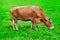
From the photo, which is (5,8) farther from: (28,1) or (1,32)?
(1,32)

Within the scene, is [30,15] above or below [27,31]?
above

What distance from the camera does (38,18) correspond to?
14.1m

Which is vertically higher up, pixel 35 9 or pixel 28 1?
pixel 35 9

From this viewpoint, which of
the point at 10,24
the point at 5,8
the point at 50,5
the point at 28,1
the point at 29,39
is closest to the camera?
the point at 29,39

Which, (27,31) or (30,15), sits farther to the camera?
(30,15)

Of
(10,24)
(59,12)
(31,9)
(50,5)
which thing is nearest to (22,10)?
(31,9)

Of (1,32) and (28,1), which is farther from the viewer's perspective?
(28,1)

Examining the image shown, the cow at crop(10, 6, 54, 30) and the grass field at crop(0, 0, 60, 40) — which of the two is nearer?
the grass field at crop(0, 0, 60, 40)

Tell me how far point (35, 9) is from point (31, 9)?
199 millimetres

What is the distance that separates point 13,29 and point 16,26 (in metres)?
0.23

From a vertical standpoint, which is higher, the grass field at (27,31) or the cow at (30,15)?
the cow at (30,15)

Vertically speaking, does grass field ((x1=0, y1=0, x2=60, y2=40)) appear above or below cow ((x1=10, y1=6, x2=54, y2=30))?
below

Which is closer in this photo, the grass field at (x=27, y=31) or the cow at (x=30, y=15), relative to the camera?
the grass field at (x=27, y=31)

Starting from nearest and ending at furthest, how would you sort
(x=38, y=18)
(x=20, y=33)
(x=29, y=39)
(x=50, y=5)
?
(x=29, y=39), (x=20, y=33), (x=38, y=18), (x=50, y=5)
